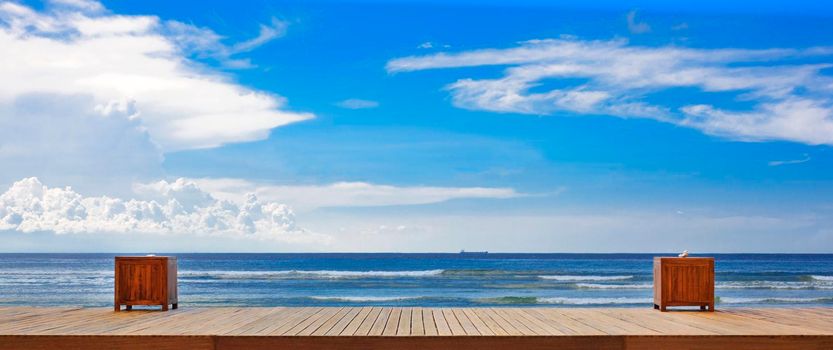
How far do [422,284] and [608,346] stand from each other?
28.0 meters

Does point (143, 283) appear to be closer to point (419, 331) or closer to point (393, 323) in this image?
point (393, 323)

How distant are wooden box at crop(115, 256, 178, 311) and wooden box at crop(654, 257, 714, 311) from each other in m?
5.54

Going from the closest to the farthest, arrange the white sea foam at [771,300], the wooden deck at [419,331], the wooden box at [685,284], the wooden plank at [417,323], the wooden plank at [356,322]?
1. the wooden deck at [419,331]
2. the wooden plank at [417,323]
3. the wooden plank at [356,322]
4. the wooden box at [685,284]
5. the white sea foam at [771,300]

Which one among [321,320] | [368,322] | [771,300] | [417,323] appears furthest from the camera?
[771,300]

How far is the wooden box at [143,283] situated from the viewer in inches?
415

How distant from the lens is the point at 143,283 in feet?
34.9

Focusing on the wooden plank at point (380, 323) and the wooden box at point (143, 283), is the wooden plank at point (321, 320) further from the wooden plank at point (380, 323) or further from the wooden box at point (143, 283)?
the wooden box at point (143, 283)

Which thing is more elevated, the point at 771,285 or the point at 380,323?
the point at 380,323

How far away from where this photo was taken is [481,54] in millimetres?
55969

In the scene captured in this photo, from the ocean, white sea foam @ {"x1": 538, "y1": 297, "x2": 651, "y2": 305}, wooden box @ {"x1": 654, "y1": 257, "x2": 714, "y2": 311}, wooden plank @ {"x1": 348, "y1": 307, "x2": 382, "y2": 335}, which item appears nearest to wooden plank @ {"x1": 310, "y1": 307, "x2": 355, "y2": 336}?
wooden plank @ {"x1": 348, "y1": 307, "x2": 382, "y2": 335}

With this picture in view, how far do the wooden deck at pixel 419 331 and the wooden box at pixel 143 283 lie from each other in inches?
39.2

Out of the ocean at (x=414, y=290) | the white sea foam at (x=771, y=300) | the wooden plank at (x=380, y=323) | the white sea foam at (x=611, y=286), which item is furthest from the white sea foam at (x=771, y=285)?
the wooden plank at (x=380, y=323)

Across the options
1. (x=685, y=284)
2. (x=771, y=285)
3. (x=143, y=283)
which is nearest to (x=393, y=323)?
(x=143, y=283)

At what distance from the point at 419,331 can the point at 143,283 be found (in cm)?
428
